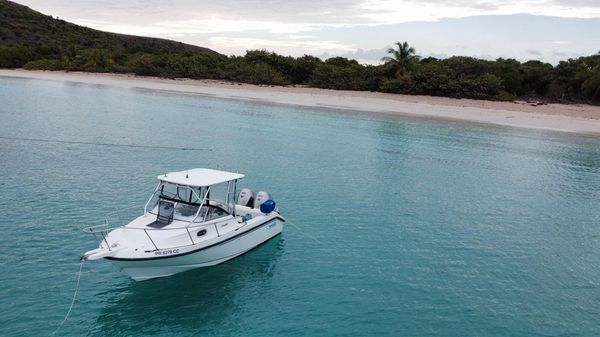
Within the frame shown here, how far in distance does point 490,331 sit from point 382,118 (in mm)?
42759

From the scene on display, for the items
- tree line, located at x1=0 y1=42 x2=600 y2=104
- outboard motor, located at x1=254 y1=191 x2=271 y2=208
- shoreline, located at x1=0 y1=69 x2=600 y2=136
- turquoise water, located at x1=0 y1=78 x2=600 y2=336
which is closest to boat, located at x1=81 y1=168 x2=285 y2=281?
outboard motor, located at x1=254 y1=191 x2=271 y2=208

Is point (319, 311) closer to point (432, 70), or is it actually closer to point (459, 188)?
point (459, 188)

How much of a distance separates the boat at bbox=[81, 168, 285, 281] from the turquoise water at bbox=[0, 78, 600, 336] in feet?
1.91

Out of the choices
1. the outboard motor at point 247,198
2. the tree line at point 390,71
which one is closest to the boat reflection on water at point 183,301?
the outboard motor at point 247,198

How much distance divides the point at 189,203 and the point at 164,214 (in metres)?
0.84

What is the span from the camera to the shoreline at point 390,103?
53125 millimetres

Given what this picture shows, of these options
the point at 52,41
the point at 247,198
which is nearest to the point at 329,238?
the point at 247,198

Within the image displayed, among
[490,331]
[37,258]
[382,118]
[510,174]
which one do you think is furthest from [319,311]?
[382,118]

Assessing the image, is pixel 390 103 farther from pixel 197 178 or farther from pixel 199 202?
pixel 199 202

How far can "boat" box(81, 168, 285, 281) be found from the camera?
13.9m

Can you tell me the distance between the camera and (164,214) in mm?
15805

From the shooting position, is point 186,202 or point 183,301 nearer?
point 183,301

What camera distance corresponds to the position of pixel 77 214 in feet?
62.4

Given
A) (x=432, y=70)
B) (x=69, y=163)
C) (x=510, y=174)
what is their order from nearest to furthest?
1. (x=69, y=163)
2. (x=510, y=174)
3. (x=432, y=70)
